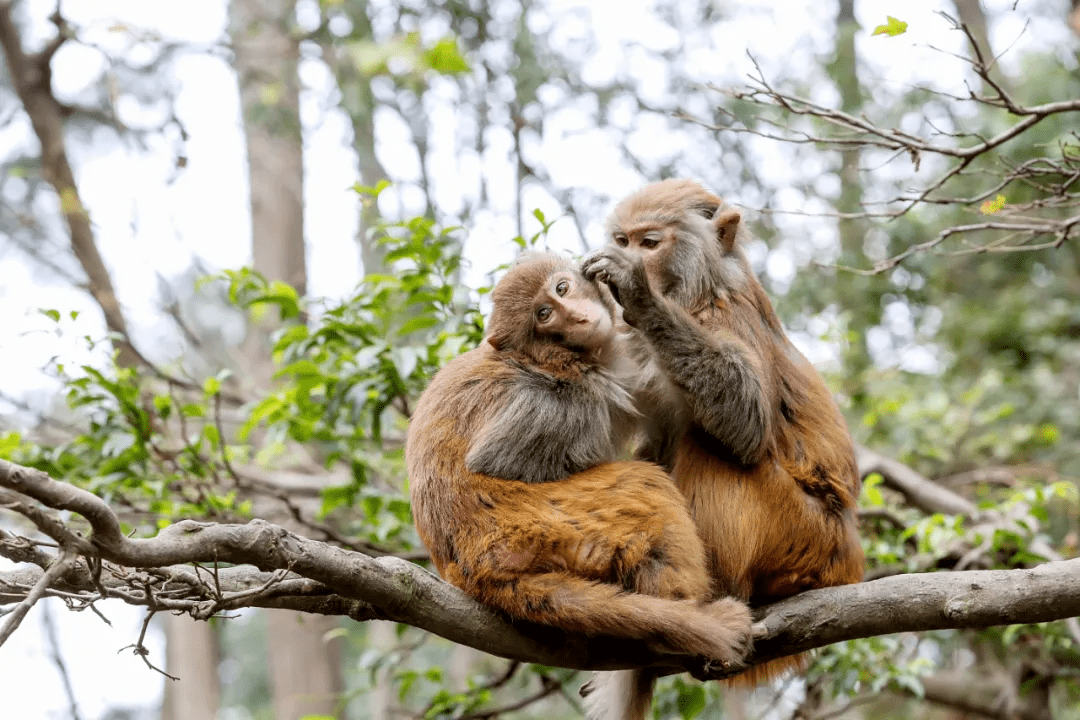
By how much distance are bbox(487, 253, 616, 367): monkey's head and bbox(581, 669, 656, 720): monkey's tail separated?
4.63 feet

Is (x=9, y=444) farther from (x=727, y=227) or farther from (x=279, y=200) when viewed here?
(x=279, y=200)

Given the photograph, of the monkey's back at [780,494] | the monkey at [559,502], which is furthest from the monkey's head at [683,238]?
the monkey at [559,502]

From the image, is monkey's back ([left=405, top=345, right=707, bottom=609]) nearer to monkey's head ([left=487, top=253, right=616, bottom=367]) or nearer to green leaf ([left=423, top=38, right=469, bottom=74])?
monkey's head ([left=487, top=253, right=616, bottom=367])

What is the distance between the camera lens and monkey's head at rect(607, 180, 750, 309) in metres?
4.71

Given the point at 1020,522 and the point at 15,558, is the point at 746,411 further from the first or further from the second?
the point at 15,558

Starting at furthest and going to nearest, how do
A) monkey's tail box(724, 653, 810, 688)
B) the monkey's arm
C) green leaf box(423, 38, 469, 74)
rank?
green leaf box(423, 38, 469, 74) → monkey's tail box(724, 653, 810, 688) → the monkey's arm

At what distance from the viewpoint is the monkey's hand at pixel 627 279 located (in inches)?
169

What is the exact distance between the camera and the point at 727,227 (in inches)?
193

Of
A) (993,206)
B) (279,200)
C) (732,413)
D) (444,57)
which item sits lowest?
(732,413)

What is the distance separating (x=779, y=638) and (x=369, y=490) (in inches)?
123

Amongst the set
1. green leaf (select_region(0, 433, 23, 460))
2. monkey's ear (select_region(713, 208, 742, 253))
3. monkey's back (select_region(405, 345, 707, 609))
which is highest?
monkey's ear (select_region(713, 208, 742, 253))

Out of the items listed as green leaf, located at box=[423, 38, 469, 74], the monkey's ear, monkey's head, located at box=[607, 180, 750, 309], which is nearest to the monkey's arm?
monkey's head, located at box=[607, 180, 750, 309]

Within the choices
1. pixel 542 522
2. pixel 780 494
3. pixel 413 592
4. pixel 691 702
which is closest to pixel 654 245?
pixel 780 494

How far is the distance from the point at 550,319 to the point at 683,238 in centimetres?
83
